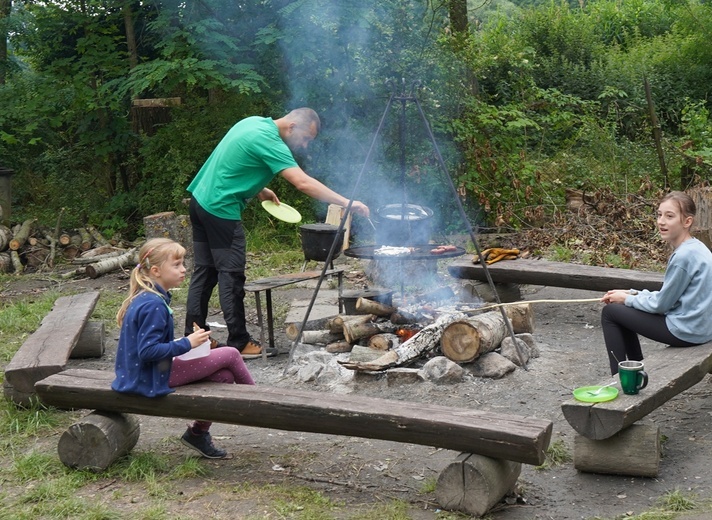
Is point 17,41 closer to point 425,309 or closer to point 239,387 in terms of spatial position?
→ point 425,309

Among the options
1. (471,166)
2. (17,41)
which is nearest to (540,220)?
(471,166)

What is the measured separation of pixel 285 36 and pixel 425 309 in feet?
18.2

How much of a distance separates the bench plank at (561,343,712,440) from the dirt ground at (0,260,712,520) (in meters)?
0.33

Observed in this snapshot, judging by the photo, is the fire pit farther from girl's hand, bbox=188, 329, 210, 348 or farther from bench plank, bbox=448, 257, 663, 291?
girl's hand, bbox=188, 329, 210, 348

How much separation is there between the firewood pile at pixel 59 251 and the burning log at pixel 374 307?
4.64 meters

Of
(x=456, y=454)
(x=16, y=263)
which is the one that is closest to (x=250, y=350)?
(x=456, y=454)

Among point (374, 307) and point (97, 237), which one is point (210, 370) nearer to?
point (374, 307)

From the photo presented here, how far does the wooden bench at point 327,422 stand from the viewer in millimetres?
3744

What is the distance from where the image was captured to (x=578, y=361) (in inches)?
242

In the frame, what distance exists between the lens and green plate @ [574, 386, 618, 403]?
4.10 m

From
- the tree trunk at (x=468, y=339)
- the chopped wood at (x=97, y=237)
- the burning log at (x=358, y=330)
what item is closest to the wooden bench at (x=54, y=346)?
the burning log at (x=358, y=330)

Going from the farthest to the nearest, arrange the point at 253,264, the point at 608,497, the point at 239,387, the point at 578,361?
the point at 253,264
the point at 578,361
the point at 239,387
the point at 608,497

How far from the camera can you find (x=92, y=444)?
4.35 meters

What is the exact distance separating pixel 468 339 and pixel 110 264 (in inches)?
230
